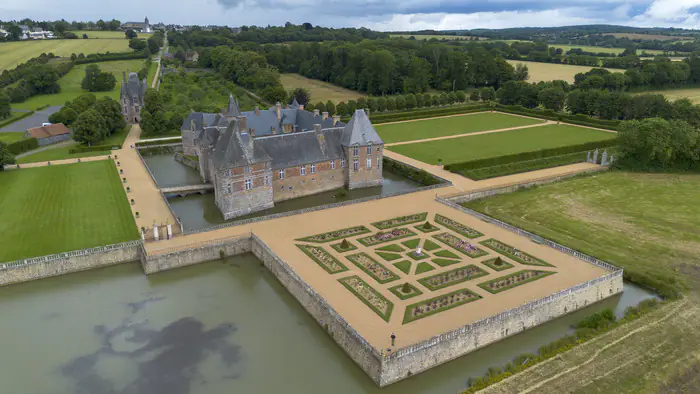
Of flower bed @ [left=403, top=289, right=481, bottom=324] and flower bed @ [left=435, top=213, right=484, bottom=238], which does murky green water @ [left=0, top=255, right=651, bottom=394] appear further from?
flower bed @ [left=435, top=213, right=484, bottom=238]

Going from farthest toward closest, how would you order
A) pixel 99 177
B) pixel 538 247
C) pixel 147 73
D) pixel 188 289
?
pixel 147 73, pixel 99 177, pixel 538 247, pixel 188 289

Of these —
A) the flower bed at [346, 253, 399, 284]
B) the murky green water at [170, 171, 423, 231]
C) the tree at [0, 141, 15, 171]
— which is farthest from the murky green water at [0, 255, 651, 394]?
the tree at [0, 141, 15, 171]

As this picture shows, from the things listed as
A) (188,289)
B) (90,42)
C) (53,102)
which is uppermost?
(90,42)

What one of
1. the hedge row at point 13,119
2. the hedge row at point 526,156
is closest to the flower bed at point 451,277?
the hedge row at point 526,156

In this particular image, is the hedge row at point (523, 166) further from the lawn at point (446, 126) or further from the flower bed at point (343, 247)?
the flower bed at point (343, 247)

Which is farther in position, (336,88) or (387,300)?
(336,88)

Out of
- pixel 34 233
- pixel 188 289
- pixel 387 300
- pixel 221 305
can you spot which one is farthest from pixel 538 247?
pixel 34 233

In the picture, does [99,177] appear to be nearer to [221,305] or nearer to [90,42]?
[221,305]
